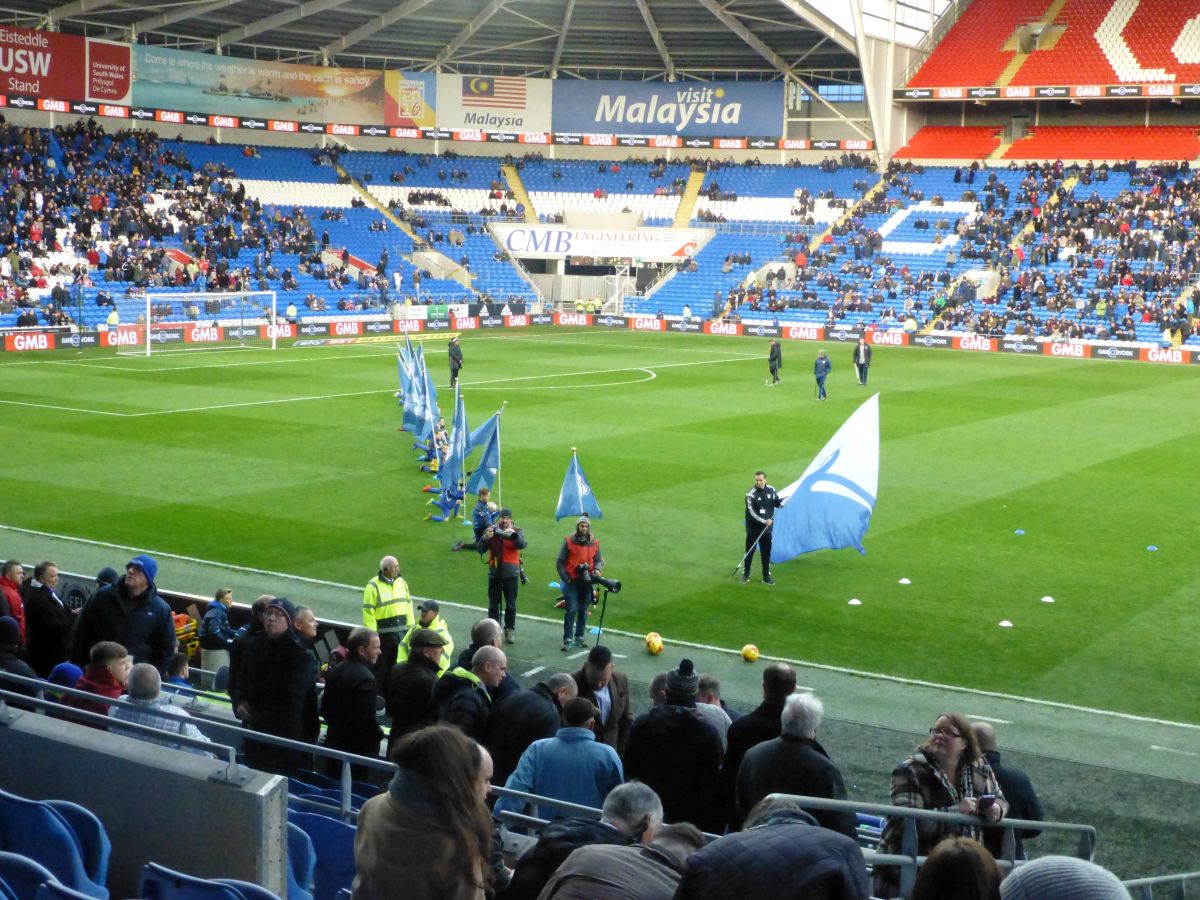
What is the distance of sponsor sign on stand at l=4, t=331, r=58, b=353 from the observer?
153 ft

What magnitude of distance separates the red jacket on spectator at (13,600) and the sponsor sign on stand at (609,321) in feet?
181

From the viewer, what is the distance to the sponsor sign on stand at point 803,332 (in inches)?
2445

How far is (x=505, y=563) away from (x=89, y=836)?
30.8 ft

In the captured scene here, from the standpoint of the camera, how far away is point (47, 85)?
63188 mm

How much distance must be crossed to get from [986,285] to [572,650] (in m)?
52.2

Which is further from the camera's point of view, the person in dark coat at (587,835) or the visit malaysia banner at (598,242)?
the visit malaysia banner at (598,242)

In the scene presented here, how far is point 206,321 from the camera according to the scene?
2100 inches

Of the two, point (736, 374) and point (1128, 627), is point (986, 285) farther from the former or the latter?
point (1128, 627)

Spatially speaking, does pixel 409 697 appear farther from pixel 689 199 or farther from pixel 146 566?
pixel 689 199

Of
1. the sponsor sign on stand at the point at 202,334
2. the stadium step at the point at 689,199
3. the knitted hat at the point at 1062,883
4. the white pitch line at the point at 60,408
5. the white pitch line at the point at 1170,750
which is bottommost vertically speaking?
the white pitch line at the point at 1170,750

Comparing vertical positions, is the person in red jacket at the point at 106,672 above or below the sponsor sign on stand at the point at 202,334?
below

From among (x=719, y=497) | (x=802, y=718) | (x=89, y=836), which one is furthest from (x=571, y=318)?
(x=89, y=836)

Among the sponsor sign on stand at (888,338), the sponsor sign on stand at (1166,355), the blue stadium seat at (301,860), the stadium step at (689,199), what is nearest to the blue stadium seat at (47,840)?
the blue stadium seat at (301,860)

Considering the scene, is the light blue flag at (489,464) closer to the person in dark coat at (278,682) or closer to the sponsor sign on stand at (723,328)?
the person in dark coat at (278,682)
